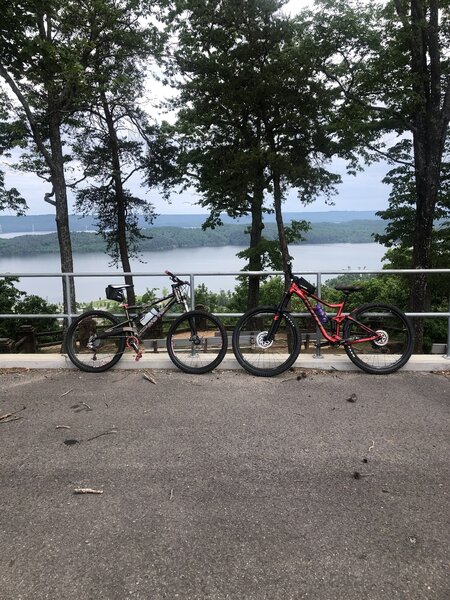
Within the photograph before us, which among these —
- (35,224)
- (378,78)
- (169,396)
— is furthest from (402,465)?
(35,224)

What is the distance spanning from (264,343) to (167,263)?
97.2 feet

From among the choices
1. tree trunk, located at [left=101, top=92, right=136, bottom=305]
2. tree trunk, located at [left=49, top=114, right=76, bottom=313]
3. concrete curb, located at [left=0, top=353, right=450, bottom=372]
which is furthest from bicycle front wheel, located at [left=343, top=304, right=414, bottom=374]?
tree trunk, located at [left=101, top=92, right=136, bottom=305]

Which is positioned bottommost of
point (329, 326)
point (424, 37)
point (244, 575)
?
point (244, 575)

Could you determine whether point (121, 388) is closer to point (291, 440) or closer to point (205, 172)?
point (291, 440)

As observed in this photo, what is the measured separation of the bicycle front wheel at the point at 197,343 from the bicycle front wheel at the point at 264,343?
0.21m

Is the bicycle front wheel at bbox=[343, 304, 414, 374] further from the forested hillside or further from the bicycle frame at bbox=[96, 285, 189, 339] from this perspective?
the forested hillside

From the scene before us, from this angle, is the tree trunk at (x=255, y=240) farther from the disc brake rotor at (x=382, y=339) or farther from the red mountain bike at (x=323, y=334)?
the disc brake rotor at (x=382, y=339)

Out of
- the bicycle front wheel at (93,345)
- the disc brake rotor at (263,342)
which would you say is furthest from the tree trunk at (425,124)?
the bicycle front wheel at (93,345)

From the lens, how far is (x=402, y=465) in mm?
2943

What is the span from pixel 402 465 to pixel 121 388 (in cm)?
267

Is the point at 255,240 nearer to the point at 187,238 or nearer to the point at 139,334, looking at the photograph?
the point at 187,238

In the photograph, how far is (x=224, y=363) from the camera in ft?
16.8

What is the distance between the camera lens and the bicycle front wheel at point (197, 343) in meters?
4.96

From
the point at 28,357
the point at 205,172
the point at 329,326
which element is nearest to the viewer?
the point at 329,326
